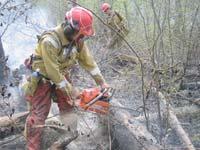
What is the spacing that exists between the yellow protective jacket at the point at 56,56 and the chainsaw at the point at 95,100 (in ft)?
0.95

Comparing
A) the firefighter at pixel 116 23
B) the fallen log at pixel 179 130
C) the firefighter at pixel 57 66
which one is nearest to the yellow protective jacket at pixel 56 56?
the firefighter at pixel 57 66

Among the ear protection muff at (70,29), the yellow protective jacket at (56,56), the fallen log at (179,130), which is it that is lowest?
the fallen log at (179,130)

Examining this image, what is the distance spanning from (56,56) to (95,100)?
644 mm

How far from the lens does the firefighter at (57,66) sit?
408 centimetres

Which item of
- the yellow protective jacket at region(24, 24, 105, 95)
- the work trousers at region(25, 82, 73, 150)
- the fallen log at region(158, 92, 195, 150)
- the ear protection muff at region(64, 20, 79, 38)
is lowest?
the fallen log at region(158, 92, 195, 150)

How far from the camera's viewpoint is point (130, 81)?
280 inches

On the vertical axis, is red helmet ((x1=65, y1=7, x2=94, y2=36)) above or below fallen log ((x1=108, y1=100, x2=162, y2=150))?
above

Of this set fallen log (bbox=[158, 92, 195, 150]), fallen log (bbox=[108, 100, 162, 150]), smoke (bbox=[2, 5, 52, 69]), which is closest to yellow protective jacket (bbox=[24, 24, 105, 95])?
fallen log (bbox=[108, 100, 162, 150])

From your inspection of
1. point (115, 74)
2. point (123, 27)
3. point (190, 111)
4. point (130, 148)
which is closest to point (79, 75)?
point (115, 74)

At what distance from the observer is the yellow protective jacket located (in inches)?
160

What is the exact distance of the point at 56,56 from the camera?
4.15m

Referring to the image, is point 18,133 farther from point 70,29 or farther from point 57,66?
point 70,29

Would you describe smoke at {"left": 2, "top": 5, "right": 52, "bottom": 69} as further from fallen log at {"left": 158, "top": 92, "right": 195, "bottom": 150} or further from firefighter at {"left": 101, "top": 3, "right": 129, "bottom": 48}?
fallen log at {"left": 158, "top": 92, "right": 195, "bottom": 150}

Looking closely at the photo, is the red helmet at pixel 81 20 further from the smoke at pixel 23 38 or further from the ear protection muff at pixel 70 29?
the smoke at pixel 23 38
